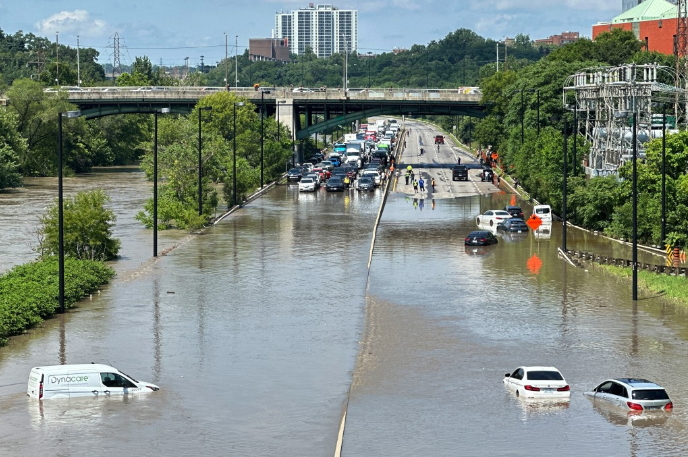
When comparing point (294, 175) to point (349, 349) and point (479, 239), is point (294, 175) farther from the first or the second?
point (349, 349)

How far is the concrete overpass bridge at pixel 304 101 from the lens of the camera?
12850cm

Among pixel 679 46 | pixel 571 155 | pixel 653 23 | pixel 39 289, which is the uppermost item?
pixel 653 23

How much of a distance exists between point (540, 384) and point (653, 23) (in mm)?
140390

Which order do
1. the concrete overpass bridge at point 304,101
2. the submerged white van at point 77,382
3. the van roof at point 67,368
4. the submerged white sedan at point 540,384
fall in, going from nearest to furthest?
the submerged white van at point 77,382 < the van roof at point 67,368 < the submerged white sedan at point 540,384 < the concrete overpass bridge at point 304,101

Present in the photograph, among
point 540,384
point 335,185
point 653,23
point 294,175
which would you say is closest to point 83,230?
point 540,384

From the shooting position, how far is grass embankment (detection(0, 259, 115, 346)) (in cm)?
3962

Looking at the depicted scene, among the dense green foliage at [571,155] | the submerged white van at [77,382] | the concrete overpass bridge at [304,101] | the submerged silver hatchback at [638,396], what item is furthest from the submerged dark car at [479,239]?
the concrete overpass bridge at [304,101]

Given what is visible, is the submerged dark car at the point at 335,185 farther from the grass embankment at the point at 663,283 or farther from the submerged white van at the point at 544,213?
the grass embankment at the point at 663,283

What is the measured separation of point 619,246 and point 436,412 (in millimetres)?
35962

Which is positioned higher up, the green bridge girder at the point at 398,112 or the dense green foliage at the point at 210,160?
the green bridge girder at the point at 398,112

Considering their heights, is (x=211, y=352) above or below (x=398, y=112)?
below

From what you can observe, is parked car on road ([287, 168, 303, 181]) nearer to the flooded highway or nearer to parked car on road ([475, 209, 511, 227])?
parked car on road ([475, 209, 511, 227])

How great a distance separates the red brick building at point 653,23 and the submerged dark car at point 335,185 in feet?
224

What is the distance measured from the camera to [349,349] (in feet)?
124
